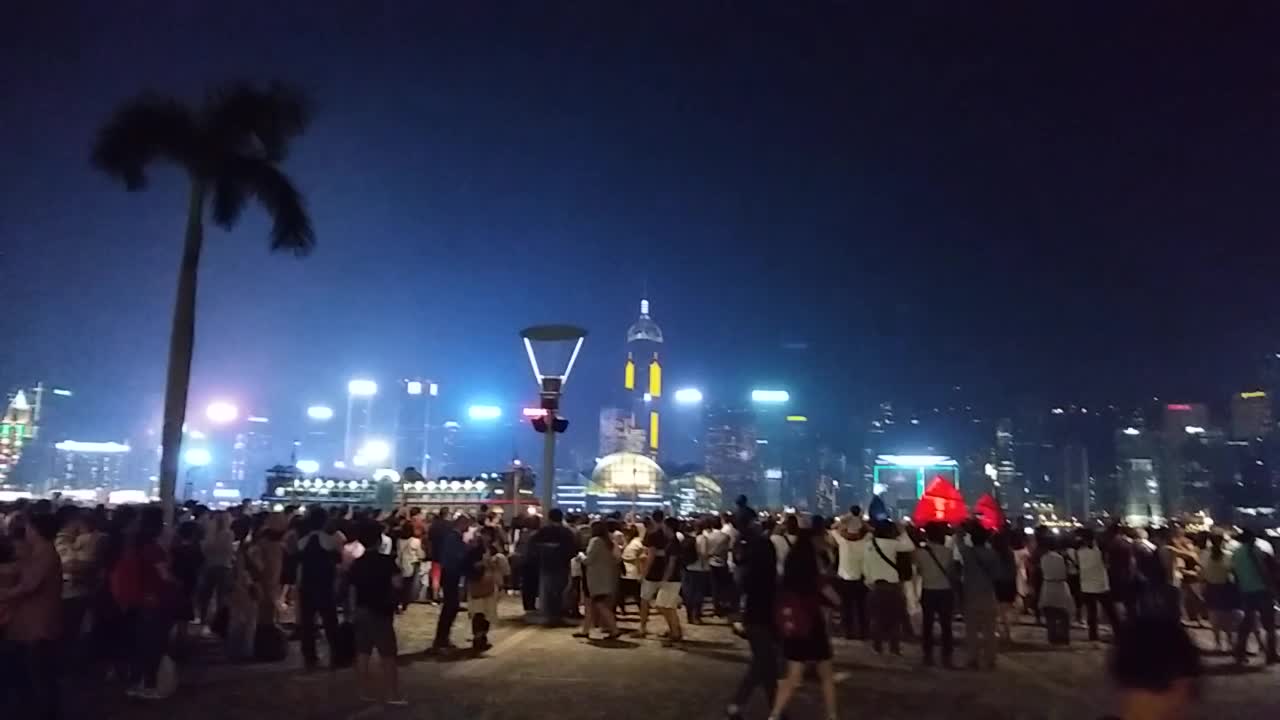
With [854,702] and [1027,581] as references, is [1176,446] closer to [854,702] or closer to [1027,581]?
[1027,581]

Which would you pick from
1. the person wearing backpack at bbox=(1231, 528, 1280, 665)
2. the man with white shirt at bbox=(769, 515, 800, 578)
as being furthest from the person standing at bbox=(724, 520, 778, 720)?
the person wearing backpack at bbox=(1231, 528, 1280, 665)

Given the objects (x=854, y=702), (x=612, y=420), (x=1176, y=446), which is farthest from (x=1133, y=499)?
(x=854, y=702)

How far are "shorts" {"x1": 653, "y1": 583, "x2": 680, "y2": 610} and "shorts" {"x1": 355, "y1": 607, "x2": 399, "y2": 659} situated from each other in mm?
6142

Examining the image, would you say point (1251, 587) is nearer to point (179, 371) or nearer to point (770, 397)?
point (179, 371)

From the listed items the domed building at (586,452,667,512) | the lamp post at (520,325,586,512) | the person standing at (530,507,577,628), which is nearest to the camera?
the person standing at (530,507,577,628)

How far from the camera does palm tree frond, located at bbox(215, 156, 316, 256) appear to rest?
20.1 metres

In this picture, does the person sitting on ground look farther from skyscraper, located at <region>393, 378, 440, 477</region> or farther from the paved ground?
skyscraper, located at <region>393, 378, 440, 477</region>

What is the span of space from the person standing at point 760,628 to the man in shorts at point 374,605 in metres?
3.39

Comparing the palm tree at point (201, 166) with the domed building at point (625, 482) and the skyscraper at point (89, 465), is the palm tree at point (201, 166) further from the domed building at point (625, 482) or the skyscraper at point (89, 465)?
the skyscraper at point (89, 465)

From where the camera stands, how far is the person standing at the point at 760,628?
9.07m

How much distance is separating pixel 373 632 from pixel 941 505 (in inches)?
583

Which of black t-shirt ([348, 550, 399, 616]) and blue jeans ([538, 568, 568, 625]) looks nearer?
black t-shirt ([348, 550, 399, 616])

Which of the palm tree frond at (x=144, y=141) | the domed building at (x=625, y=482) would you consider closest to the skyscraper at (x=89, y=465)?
the domed building at (x=625, y=482)

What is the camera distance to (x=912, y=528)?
1614 cm
